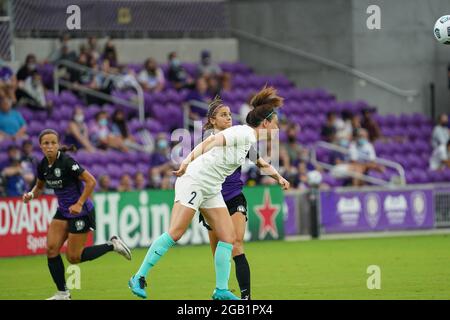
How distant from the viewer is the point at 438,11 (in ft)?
102

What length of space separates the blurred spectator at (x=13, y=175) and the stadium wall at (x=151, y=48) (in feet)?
19.5

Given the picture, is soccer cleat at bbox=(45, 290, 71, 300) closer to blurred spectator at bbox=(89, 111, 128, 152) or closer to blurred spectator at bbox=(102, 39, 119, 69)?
blurred spectator at bbox=(89, 111, 128, 152)

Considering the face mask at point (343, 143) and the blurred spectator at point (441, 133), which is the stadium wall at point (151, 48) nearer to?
the face mask at point (343, 143)

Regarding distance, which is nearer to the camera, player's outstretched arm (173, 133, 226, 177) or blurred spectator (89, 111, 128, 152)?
player's outstretched arm (173, 133, 226, 177)

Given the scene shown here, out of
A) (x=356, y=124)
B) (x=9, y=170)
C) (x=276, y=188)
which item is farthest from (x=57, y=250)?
(x=356, y=124)

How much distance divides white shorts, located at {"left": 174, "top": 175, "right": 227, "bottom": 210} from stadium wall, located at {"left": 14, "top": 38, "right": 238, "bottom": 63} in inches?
658

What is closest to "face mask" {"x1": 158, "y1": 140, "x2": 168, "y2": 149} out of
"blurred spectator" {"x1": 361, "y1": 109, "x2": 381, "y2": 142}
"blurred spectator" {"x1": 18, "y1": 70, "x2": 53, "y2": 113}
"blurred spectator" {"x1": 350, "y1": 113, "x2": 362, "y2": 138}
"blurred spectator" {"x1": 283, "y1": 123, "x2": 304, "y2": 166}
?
"blurred spectator" {"x1": 18, "y1": 70, "x2": 53, "y2": 113}

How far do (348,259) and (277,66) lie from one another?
14729 mm

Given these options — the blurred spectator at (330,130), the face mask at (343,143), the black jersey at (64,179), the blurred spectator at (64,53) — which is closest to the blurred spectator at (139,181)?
the blurred spectator at (64,53)

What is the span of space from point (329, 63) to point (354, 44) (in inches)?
38.2

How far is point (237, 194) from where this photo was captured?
508 inches

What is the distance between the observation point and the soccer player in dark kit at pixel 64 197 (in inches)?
535

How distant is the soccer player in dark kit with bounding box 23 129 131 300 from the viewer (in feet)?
44.6

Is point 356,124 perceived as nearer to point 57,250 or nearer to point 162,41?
point 162,41
